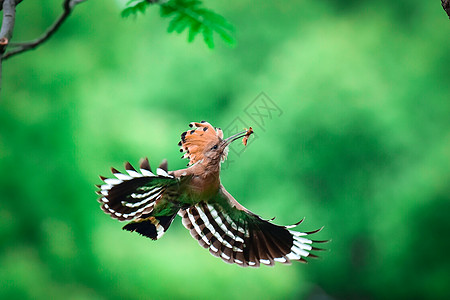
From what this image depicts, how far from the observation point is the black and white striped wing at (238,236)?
74 cm

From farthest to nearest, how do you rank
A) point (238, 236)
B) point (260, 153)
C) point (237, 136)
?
point (260, 153) → point (238, 236) → point (237, 136)

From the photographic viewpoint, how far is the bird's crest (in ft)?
1.92

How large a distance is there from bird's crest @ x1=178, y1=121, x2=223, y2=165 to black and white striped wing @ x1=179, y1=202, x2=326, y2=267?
0.15m

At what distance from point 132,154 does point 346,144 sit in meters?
0.99

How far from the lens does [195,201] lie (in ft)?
2.08

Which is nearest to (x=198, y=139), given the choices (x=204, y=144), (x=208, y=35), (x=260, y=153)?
(x=204, y=144)

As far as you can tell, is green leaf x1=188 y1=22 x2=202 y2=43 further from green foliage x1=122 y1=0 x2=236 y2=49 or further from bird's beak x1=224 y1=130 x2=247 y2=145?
bird's beak x1=224 y1=130 x2=247 y2=145

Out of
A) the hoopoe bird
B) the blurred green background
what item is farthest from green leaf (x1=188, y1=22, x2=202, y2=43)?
the blurred green background

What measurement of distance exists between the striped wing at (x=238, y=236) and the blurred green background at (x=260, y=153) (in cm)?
124

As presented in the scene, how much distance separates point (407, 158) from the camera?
2.33 meters

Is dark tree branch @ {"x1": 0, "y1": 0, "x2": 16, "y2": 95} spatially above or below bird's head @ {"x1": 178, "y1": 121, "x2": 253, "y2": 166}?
above

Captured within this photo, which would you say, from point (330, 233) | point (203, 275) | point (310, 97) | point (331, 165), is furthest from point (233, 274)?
point (310, 97)

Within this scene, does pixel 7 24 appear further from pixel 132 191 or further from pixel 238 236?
pixel 238 236

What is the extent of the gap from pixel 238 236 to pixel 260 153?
4.72 feet
